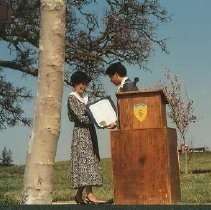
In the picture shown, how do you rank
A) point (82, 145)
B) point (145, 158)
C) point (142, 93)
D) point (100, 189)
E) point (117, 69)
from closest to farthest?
1. point (145, 158)
2. point (142, 93)
3. point (117, 69)
4. point (82, 145)
5. point (100, 189)

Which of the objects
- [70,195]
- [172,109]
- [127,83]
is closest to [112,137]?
[127,83]

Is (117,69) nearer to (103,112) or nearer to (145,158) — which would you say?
(103,112)

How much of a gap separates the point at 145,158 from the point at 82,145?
184 cm

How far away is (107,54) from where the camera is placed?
2384 cm

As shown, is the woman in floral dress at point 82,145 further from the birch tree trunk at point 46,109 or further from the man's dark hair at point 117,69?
the birch tree trunk at point 46,109

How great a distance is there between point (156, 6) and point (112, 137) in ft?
52.0

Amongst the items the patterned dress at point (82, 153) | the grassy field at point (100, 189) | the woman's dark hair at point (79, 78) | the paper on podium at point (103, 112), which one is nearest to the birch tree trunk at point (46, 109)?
the grassy field at point (100, 189)

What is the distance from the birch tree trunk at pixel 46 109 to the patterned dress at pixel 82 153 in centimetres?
202

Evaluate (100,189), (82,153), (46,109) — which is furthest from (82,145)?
(100,189)

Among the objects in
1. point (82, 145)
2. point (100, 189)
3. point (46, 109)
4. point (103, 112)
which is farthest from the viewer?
point (100, 189)

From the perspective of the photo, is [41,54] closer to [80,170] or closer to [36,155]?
[36,155]

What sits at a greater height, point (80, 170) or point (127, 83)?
point (127, 83)

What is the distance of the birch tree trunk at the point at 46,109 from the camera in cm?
675

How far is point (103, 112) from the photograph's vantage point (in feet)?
26.2
